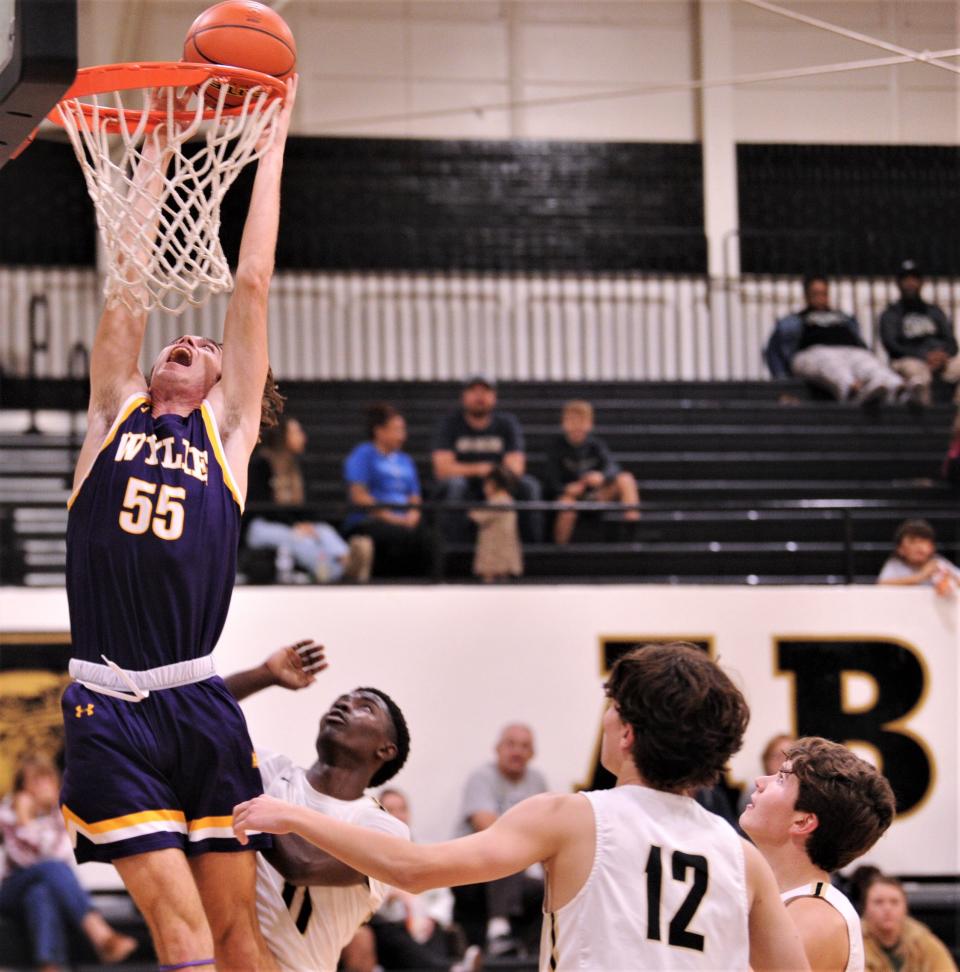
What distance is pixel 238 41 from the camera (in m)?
4.04

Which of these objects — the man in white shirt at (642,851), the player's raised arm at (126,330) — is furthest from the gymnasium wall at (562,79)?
the man in white shirt at (642,851)

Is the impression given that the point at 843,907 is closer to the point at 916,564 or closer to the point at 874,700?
the point at 874,700

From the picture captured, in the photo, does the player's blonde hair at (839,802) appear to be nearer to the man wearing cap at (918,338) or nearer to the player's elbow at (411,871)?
the player's elbow at (411,871)

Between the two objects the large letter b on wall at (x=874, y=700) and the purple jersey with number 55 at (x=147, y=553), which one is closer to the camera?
the purple jersey with number 55 at (x=147, y=553)

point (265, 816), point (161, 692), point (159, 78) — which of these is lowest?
point (265, 816)

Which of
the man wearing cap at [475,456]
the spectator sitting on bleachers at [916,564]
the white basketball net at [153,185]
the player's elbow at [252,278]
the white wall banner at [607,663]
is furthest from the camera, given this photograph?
the man wearing cap at [475,456]

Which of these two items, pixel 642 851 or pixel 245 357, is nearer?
pixel 642 851

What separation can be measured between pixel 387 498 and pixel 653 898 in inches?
285

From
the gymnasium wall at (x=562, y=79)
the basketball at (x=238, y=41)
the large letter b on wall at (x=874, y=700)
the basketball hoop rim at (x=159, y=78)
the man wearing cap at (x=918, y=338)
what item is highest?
the gymnasium wall at (x=562, y=79)

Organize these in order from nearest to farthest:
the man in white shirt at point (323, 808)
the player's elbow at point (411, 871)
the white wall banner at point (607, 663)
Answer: the player's elbow at point (411, 871), the man in white shirt at point (323, 808), the white wall banner at point (607, 663)

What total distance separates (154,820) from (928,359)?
34.8 ft

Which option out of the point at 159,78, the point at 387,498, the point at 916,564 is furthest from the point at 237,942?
the point at 916,564

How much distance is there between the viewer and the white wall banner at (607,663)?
908 centimetres

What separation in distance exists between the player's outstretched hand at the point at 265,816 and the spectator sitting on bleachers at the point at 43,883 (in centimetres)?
548
